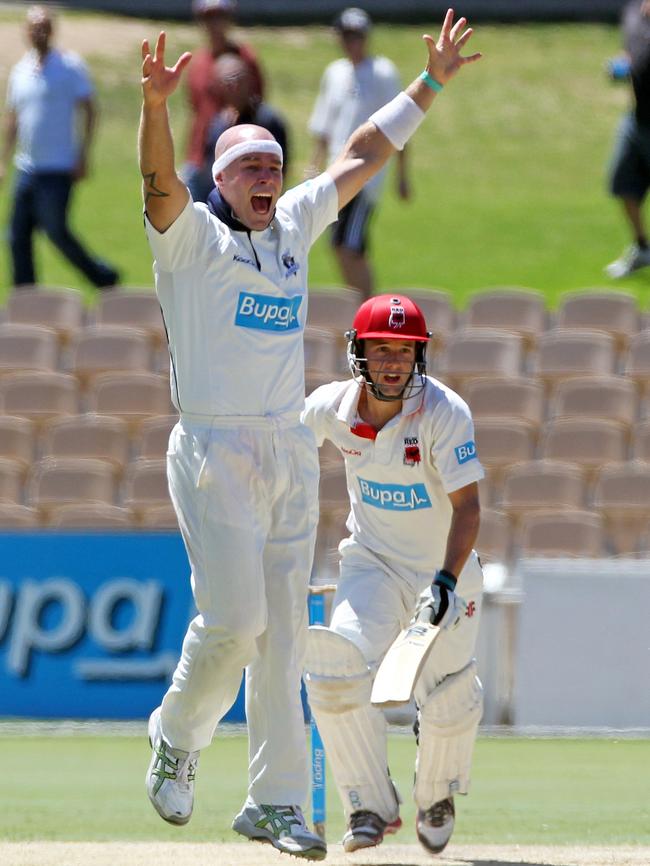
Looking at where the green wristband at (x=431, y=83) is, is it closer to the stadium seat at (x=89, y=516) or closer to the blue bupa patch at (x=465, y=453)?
the blue bupa patch at (x=465, y=453)

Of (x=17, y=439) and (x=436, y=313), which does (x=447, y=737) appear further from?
(x=436, y=313)

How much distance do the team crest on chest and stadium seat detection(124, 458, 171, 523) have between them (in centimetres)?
569

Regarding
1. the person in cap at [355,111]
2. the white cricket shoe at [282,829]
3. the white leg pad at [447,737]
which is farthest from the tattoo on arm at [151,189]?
the person in cap at [355,111]

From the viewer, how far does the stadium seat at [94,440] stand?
11805mm

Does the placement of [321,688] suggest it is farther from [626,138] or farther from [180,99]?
[180,99]

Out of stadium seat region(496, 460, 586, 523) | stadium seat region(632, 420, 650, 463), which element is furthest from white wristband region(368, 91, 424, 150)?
stadium seat region(632, 420, 650, 463)

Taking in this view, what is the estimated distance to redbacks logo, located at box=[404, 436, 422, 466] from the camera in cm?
623

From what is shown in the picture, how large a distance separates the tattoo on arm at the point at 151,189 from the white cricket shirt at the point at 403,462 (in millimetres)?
1168

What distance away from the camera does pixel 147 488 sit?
37.1 feet

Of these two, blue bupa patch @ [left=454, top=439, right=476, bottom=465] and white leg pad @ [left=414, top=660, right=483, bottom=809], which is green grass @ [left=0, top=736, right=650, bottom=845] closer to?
white leg pad @ [left=414, top=660, right=483, bottom=809]

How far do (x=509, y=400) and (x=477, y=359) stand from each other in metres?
0.49

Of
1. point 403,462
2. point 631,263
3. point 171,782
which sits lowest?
point 171,782

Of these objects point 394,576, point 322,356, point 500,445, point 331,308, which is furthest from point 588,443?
point 394,576

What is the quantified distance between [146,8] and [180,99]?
266 centimetres
